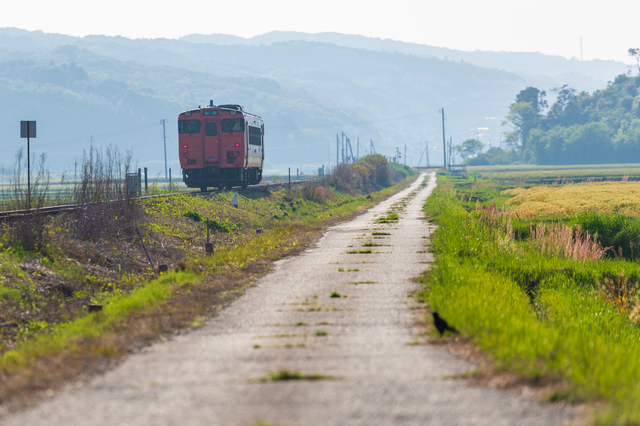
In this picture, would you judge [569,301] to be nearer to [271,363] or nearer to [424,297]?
[424,297]

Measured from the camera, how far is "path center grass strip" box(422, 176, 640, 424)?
5.24m

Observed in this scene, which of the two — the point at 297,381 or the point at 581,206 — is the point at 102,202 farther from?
the point at 581,206

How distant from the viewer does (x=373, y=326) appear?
761 centimetres

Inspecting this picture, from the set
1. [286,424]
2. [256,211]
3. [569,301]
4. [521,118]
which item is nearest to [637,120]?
[521,118]

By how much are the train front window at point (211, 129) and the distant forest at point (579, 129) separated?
12657cm

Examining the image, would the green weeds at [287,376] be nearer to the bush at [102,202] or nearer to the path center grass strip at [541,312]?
the path center grass strip at [541,312]

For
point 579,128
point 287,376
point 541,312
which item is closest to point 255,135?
point 541,312

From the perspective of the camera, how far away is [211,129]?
30.1 m

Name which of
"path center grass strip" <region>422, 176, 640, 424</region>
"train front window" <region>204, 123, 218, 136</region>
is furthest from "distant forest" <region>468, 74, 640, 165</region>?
"path center grass strip" <region>422, 176, 640, 424</region>

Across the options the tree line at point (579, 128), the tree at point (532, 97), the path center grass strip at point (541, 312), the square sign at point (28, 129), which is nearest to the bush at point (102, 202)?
the square sign at point (28, 129)

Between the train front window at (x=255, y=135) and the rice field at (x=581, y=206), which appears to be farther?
the train front window at (x=255, y=135)

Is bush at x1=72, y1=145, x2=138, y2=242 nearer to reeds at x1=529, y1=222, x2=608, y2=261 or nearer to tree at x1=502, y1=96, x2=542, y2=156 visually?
reeds at x1=529, y1=222, x2=608, y2=261

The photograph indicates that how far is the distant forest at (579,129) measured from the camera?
453 feet

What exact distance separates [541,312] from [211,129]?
2216 cm
